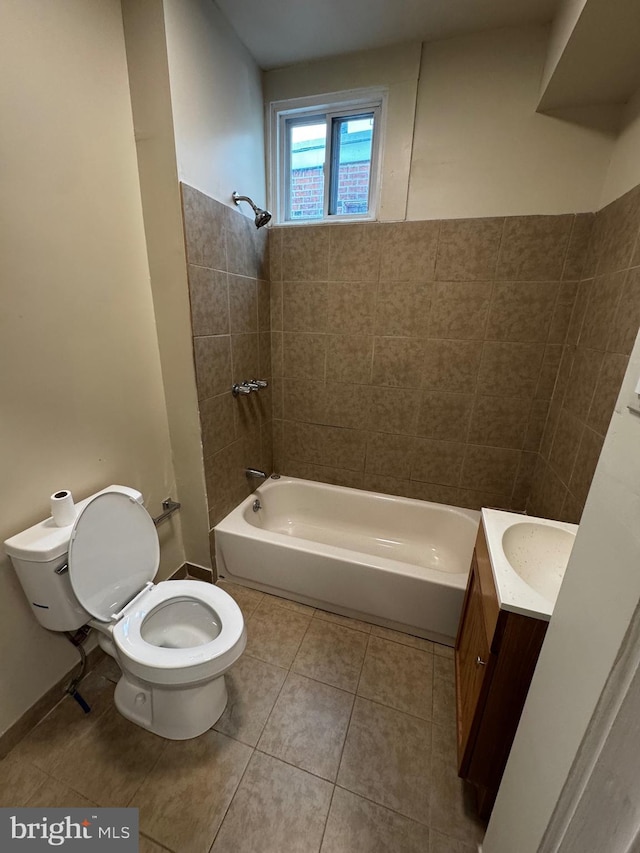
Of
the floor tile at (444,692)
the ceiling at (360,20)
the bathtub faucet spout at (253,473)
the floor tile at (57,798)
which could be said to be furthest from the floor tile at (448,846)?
the ceiling at (360,20)

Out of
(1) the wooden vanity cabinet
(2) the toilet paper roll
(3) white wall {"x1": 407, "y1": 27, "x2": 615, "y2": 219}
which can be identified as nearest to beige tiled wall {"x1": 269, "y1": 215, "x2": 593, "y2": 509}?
(3) white wall {"x1": 407, "y1": 27, "x2": 615, "y2": 219}

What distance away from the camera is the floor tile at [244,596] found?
1.75 meters

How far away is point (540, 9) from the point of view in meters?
1.36

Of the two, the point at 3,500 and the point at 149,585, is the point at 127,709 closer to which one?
the point at 149,585

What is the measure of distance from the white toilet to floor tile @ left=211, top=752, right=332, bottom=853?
0.83ft

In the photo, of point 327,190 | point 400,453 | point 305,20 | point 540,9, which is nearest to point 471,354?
point 400,453

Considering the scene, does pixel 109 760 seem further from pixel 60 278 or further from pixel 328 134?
pixel 328 134

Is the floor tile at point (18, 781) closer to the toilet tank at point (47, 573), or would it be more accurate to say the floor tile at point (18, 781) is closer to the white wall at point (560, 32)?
the toilet tank at point (47, 573)

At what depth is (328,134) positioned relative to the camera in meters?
1.85

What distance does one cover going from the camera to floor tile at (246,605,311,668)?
151cm

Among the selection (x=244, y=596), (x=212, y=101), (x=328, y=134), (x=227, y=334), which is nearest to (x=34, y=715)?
(x=244, y=596)

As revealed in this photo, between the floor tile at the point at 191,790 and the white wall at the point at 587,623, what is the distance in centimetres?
87

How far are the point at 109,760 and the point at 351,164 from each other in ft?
9.15

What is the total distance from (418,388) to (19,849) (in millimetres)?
2208
